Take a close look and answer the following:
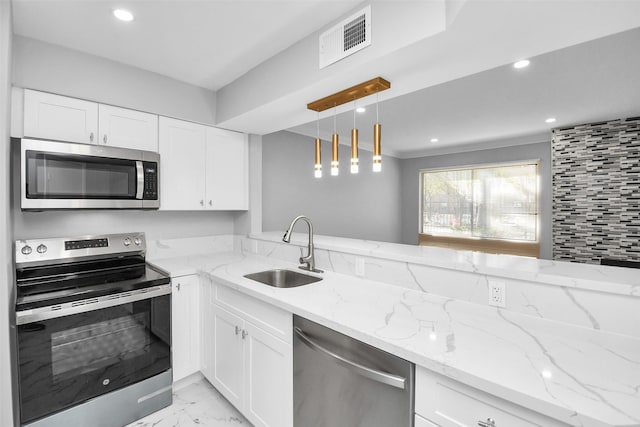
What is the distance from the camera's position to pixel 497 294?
141 cm

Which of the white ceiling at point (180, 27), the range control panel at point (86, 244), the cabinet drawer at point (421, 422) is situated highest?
the white ceiling at point (180, 27)

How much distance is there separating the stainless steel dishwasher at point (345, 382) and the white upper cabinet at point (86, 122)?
1847 millimetres

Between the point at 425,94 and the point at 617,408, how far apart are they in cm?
292

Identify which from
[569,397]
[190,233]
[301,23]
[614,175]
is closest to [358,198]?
[190,233]

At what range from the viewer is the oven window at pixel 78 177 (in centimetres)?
177

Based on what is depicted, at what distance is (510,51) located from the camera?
142 cm

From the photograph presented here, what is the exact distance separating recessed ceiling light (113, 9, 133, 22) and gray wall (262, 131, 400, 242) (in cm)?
203

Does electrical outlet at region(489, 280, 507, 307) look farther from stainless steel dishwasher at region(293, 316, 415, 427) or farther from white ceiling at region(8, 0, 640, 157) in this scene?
white ceiling at region(8, 0, 640, 157)

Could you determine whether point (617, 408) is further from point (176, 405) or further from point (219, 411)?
point (176, 405)

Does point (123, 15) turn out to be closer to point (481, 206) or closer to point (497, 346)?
point (497, 346)

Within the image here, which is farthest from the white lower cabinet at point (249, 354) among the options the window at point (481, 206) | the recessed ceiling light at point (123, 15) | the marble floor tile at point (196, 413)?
the window at point (481, 206)

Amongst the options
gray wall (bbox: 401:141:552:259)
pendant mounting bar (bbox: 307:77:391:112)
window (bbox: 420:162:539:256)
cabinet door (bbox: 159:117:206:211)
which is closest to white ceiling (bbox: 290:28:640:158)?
gray wall (bbox: 401:141:552:259)

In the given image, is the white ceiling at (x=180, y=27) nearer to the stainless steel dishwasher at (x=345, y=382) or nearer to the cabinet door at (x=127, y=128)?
the cabinet door at (x=127, y=128)

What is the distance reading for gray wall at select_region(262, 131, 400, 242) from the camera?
12.6 feet
